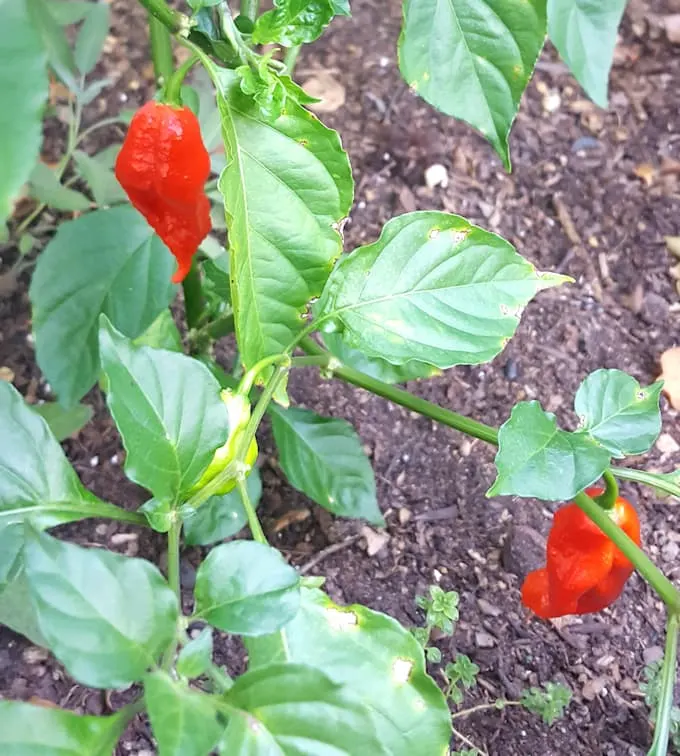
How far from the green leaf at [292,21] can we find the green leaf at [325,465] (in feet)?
1.62

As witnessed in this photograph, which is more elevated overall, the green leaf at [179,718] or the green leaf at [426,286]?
the green leaf at [426,286]

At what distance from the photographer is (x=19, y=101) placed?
27 cm

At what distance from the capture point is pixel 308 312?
2.51 feet

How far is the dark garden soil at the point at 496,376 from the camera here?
1.06m

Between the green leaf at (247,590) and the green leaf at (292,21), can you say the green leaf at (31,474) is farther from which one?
the green leaf at (292,21)

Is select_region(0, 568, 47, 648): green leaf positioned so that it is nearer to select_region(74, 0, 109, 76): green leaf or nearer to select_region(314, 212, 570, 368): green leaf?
select_region(314, 212, 570, 368): green leaf

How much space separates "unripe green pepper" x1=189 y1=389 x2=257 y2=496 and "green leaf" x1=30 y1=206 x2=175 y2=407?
392mm

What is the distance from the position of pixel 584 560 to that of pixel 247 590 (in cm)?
47

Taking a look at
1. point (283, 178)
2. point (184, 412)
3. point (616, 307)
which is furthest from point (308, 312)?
point (616, 307)

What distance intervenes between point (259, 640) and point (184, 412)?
192 millimetres

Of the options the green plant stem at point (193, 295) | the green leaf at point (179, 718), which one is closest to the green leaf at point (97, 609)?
the green leaf at point (179, 718)

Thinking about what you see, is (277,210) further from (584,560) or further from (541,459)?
(584,560)

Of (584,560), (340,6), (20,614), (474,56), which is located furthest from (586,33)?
(20,614)

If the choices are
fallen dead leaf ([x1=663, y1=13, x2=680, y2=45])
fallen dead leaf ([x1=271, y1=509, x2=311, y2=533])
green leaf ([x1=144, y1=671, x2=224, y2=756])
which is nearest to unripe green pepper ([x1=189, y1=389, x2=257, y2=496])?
green leaf ([x1=144, y1=671, x2=224, y2=756])
